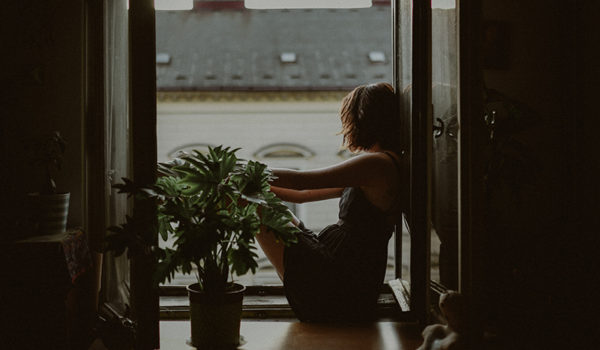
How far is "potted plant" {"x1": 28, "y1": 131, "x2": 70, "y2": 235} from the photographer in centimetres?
189

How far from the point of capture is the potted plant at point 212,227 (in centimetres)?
168

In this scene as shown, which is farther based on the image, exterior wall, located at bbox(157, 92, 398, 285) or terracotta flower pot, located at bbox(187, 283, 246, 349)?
exterior wall, located at bbox(157, 92, 398, 285)

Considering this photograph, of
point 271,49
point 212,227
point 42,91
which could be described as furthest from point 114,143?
point 271,49

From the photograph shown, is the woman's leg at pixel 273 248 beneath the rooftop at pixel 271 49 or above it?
beneath

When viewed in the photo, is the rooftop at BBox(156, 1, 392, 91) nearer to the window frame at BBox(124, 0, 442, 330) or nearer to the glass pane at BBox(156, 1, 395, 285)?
the glass pane at BBox(156, 1, 395, 285)

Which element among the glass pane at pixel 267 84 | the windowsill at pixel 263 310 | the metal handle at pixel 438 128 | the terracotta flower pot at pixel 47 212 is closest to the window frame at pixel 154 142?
the metal handle at pixel 438 128

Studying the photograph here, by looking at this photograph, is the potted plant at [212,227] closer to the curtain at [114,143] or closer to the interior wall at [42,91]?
the curtain at [114,143]

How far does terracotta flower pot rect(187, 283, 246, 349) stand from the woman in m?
0.39

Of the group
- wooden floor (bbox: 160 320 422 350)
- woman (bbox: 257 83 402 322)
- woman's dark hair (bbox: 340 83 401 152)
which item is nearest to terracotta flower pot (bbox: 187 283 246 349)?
wooden floor (bbox: 160 320 422 350)

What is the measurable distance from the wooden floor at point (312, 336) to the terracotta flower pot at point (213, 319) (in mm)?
128

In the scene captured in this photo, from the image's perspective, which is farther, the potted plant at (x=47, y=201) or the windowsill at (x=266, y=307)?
the windowsill at (x=266, y=307)
